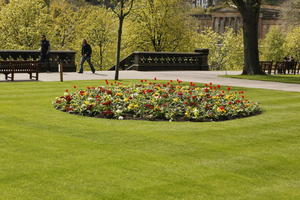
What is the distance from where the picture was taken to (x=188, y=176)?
780 centimetres

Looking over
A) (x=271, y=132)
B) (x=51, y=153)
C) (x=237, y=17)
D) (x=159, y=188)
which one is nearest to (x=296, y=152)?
(x=271, y=132)

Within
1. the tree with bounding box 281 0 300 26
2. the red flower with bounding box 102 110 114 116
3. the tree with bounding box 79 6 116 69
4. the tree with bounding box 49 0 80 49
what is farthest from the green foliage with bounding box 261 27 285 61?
the red flower with bounding box 102 110 114 116

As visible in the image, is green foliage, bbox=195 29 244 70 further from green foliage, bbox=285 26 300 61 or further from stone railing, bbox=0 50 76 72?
stone railing, bbox=0 50 76 72

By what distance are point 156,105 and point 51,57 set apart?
1760 cm

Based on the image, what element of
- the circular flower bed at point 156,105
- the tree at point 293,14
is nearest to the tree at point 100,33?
the tree at point 293,14

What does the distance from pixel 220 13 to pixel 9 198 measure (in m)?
151

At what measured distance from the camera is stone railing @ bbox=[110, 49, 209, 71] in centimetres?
3394

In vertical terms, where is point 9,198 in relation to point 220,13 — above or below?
below

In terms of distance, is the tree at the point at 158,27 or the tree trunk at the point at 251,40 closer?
the tree trunk at the point at 251,40

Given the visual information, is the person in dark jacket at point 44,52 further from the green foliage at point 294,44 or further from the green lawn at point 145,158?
the green foliage at point 294,44

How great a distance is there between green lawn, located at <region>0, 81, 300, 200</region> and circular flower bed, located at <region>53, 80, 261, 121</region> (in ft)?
1.57

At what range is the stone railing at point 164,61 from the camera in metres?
33.9

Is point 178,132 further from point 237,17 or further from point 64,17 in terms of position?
point 237,17

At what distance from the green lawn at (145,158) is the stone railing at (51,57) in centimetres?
1603
